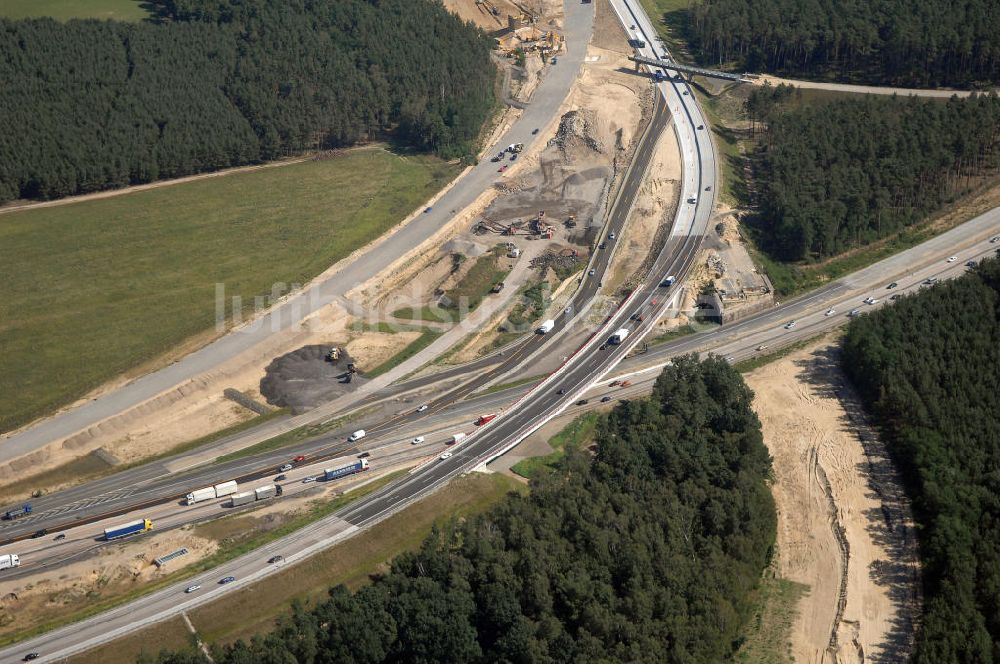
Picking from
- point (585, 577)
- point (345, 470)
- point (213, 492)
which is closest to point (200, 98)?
point (345, 470)

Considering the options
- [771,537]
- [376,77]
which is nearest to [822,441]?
[771,537]

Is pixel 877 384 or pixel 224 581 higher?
pixel 877 384

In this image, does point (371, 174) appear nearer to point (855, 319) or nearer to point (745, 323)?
point (745, 323)

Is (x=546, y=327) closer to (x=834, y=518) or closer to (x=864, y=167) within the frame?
(x=834, y=518)

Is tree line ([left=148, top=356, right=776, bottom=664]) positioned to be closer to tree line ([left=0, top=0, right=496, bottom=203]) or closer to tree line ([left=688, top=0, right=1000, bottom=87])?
tree line ([left=0, top=0, right=496, bottom=203])

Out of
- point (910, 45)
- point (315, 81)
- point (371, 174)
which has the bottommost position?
point (371, 174)

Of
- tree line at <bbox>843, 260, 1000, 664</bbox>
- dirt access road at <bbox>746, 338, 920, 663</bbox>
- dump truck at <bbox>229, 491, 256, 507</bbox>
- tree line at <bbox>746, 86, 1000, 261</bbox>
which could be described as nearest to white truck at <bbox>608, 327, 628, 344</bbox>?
dirt access road at <bbox>746, 338, 920, 663</bbox>
